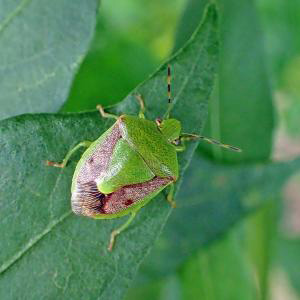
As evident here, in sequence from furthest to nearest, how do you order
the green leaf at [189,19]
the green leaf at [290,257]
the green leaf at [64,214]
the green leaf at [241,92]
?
the green leaf at [290,257]
the green leaf at [241,92]
the green leaf at [189,19]
the green leaf at [64,214]

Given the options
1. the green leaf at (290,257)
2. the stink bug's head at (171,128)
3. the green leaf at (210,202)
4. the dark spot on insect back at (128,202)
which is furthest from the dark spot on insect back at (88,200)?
the green leaf at (290,257)

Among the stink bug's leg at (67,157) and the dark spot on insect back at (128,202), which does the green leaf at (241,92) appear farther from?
the stink bug's leg at (67,157)

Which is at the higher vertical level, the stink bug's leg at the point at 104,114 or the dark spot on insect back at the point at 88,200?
the stink bug's leg at the point at 104,114

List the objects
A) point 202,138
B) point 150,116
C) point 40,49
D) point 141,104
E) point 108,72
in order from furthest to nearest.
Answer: point 108,72 < point 202,138 < point 150,116 < point 40,49 < point 141,104

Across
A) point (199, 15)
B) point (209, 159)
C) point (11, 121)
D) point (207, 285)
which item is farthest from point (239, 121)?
point (11, 121)

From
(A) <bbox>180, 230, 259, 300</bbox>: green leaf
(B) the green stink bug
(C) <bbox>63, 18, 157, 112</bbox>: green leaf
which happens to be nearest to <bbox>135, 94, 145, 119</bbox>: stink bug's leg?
(B) the green stink bug

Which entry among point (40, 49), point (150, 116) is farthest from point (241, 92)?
point (40, 49)

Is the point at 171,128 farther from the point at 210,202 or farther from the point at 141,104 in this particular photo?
the point at 210,202

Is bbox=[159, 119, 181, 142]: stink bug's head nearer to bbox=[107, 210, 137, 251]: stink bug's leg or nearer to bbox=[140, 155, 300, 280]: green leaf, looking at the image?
bbox=[107, 210, 137, 251]: stink bug's leg
